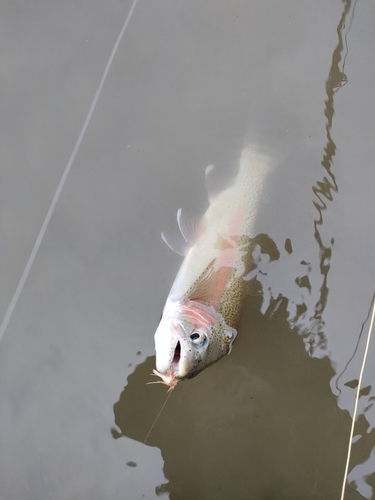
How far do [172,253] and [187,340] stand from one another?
87 centimetres

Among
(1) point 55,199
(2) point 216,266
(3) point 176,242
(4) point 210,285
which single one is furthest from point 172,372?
(1) point 55,199

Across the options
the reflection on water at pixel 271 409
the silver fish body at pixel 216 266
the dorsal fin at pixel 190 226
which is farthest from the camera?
the reflection on water at pixel 271 409

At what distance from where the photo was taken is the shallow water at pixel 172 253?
9.87 feet

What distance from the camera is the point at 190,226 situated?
2.93 metres

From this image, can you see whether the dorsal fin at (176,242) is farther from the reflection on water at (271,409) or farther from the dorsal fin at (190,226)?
the reflection on water at (271,409)

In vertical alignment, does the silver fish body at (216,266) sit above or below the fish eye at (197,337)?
above

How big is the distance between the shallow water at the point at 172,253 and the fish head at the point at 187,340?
Answer: 0.46m

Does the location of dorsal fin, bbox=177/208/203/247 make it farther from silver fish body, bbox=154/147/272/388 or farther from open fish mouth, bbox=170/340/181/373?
open fish mouth, bbox=170/340/181/373

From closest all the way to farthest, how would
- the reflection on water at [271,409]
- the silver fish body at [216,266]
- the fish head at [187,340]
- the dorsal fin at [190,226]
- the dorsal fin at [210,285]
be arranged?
the fish head at [187,340]
the silver fish body at [216,266]
the dorsal fin at [210,285]
the dorsal fin at [190,226]
the reflection on water at [271,409]

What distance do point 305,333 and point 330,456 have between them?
0.92 m

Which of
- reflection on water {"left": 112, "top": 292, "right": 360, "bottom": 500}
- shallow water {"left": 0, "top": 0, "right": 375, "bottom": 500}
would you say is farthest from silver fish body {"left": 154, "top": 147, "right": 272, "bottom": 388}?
reflection on water {"left": 112, "top": 292, "right": 360, "bottom": 500}

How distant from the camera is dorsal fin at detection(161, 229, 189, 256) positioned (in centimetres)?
293

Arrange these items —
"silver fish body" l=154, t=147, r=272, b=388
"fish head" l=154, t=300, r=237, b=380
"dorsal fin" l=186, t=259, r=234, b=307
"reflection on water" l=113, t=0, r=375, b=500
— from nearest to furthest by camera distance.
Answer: "fish head" l=154, t=300, r=237, b=380, "silver fish body" l=154, t=147, r=272, b=388, "dorsal fin" l=186, t=259, r=234, b=307, "reflection on water" l=113, t=0, r=375, b=500

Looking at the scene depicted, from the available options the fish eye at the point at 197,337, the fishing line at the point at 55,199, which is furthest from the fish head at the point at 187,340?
the fishing line at the point at 55,199
